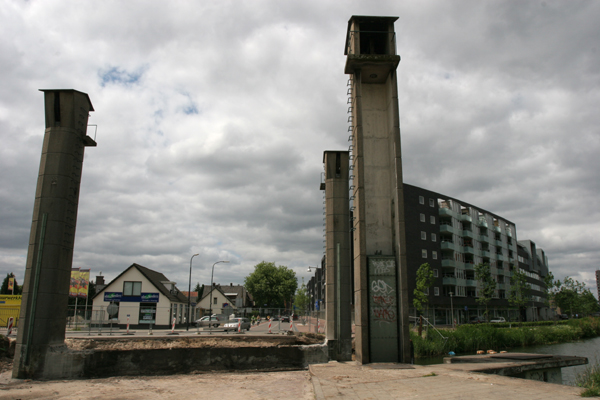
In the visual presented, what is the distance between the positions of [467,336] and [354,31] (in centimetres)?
2178

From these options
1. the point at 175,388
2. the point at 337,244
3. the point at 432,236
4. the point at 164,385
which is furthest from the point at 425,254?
the point at 175,388

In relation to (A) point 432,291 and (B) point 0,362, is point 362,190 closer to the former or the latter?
(B) point 0,362

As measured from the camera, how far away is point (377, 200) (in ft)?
52.6

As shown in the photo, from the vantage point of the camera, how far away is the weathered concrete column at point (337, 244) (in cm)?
1762

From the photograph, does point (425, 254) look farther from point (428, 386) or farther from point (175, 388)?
point (175, 388)

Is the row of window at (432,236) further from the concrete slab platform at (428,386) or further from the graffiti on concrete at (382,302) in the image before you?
the concrete slab platform at (428,386)

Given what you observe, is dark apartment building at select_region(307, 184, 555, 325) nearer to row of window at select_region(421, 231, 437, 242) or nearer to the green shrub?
row of window at select_region(421, 231, 437, 242)

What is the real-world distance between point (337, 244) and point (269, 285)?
285ft

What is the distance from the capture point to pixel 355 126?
1609 cm

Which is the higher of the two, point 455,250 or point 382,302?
point 455,250

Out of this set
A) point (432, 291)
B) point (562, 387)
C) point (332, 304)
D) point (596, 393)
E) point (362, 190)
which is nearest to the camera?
point (596, 393)

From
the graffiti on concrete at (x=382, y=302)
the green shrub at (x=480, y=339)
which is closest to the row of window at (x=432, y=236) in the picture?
the green shrub at (x=480, y=339)

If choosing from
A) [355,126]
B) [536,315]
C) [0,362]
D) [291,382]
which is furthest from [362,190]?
[536,315]

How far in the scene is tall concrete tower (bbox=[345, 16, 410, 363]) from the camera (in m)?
14.7
